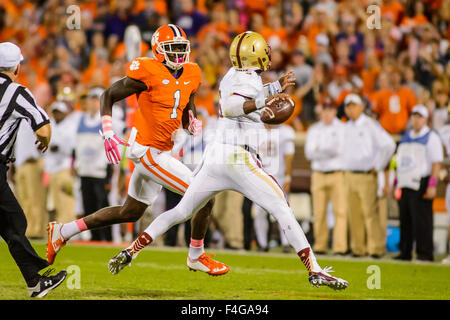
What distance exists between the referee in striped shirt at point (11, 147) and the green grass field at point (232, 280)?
0.71ft

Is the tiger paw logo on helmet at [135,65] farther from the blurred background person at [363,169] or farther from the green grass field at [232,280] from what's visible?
the blurred background person at [363,169]

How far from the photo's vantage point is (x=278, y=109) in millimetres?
6883

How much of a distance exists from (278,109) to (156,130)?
133cm

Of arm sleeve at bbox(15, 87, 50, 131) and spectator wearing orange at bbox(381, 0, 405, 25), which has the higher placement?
spectator wearing orange at bbox(381, 0, 405, 25)

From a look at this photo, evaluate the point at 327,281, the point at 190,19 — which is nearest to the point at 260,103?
the point at 327,281

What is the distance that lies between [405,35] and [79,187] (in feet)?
18.7

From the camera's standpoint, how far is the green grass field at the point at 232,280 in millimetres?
7215

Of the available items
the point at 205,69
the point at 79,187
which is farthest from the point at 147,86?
the point at 205,69

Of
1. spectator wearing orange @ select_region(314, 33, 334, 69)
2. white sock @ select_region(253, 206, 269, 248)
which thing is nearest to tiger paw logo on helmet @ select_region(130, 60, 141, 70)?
white sock @ select_region(253, 206, 269, 248)

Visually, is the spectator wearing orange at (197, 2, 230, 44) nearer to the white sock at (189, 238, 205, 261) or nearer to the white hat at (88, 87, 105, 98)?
the white hat at (88, 87, 105, 98)

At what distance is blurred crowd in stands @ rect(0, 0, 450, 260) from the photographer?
41.9 ft

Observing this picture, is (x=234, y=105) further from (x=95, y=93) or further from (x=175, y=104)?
(x=95, y=93)

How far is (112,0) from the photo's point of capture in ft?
57.3

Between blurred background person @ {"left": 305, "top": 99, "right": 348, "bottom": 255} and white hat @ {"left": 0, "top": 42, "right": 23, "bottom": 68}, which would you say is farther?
blurred background person @ {"left": 305, "top": 99, "right": 348, "bottom": 255}
